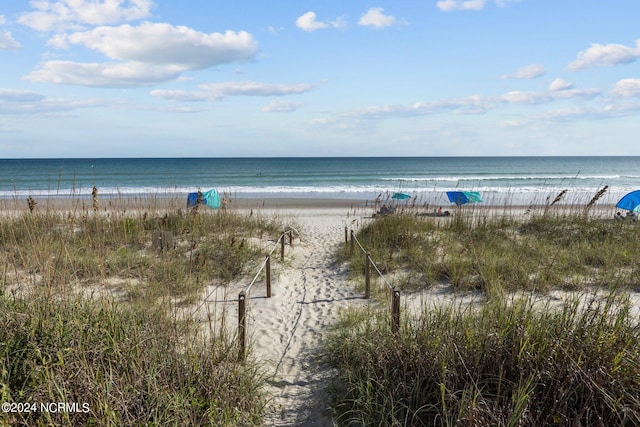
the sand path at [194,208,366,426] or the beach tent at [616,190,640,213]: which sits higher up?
the beach tent at [616,190,640,213]

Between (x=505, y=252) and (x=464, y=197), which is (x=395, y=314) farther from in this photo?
(x=464, y=197)

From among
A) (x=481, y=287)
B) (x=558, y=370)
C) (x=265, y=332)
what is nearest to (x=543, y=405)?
(x=558, y=370)

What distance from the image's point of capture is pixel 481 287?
6.20m

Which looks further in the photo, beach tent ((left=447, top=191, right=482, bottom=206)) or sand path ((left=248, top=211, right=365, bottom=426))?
beach tent ((left=447, top=191, right=482, bottom=206))

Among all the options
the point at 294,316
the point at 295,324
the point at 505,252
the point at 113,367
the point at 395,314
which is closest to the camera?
the point at 113,367

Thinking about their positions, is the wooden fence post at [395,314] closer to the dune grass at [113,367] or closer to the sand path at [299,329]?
the sand path at [299,329]

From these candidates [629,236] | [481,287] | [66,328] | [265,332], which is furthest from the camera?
[629,236]

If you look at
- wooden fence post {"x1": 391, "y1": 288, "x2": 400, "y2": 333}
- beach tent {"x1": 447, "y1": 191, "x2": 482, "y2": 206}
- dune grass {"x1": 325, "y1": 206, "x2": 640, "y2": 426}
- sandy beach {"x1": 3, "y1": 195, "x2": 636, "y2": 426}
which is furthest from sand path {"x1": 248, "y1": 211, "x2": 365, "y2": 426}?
beach tent {"x1": 447, "y1": 191, "x2": 482, "y2": 206}

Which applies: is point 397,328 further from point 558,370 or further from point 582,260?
point 582,260

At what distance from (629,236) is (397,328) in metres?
7.41

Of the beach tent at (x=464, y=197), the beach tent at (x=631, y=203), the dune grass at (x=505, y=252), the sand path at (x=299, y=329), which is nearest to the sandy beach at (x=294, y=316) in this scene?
the sand path at (x=299, y=329)

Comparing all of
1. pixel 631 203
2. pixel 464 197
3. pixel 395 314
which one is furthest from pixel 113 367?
pixel 464 197

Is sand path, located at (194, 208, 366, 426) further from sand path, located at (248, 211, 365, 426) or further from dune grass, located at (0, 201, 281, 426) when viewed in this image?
dune grass, located at (0, 201, 281, 426)

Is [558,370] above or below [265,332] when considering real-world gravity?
above
